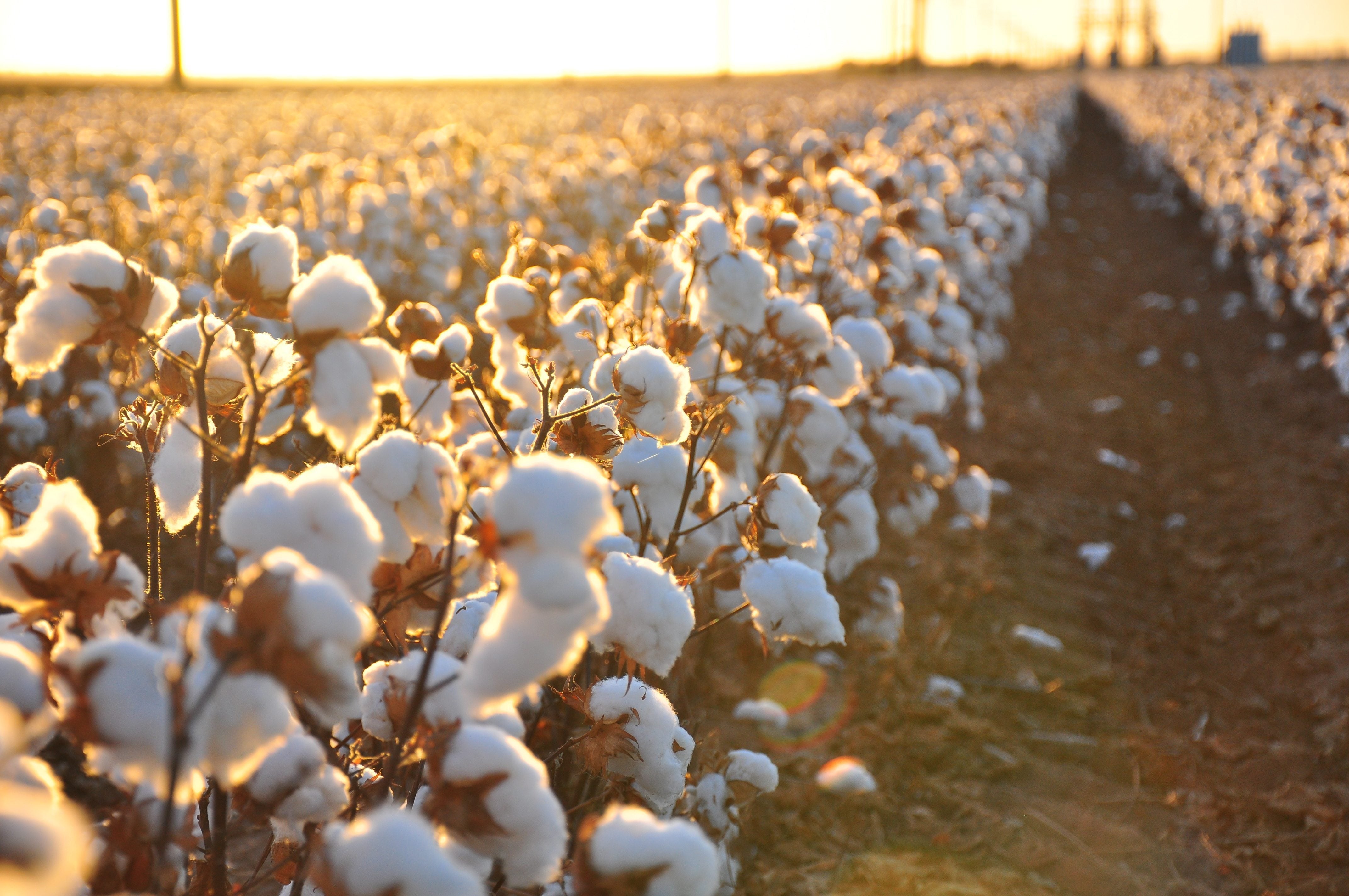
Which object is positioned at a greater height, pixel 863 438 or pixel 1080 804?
pixel 863 438

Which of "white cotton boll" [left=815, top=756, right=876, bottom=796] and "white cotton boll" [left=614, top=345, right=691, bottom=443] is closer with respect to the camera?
"white cotton boll" [left=614, top=345, right=691, bottom=443]

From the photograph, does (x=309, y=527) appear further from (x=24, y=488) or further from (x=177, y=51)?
(x=177, y=51)

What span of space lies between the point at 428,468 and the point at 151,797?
48cm

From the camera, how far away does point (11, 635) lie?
1.27m

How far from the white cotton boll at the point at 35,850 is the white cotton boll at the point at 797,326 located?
80.7 inches

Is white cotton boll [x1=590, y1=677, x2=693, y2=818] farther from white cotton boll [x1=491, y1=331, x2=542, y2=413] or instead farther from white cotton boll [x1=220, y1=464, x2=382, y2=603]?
white cotton boll [x1=491, y1=331, x2=542, y2=413]

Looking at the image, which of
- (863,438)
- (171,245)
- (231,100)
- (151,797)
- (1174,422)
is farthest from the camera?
(231,100)

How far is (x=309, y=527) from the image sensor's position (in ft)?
3.28

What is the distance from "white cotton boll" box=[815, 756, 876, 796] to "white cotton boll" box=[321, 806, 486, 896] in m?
2.44

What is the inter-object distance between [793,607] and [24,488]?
1.29 metres

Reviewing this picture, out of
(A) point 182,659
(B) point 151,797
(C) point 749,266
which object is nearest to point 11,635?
(B) point 151,797

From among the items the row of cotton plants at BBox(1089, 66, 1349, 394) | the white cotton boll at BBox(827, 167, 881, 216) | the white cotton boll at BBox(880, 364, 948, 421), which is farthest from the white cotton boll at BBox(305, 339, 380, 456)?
the row of cotton plants at BBox(1089, 66, 1349, 394)

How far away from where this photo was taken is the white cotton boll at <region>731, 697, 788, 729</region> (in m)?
3.39

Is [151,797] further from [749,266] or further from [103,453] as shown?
[103,453]
